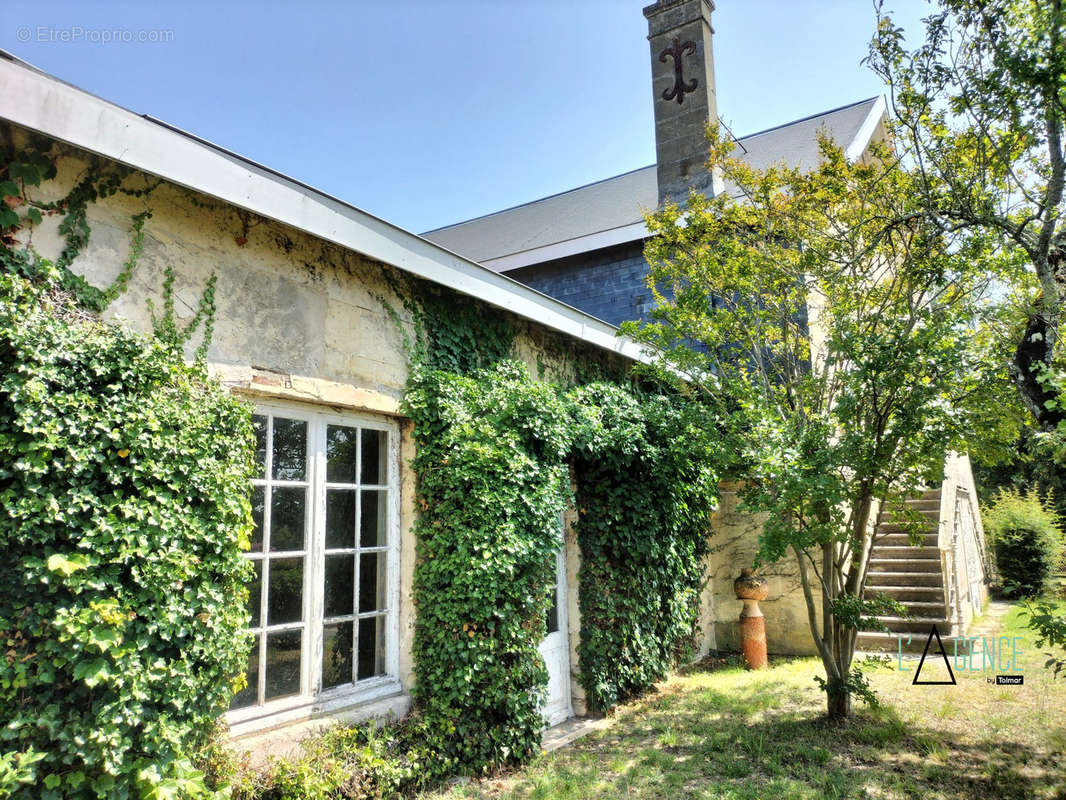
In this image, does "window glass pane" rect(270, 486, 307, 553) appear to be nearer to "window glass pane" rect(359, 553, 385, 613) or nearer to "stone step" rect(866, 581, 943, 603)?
"window glass pane" rect(359, 553, 385, 613)

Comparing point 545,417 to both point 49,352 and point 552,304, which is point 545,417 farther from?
point 49,352

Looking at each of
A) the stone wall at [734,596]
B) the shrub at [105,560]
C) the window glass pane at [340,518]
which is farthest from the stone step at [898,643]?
the shrub at [105,560]

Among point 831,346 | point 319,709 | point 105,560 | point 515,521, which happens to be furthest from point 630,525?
point 105,560

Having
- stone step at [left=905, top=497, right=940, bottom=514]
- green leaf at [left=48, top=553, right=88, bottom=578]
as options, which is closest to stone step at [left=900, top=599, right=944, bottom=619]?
stone step at [left=905, top=497, right=940, bottom=514]

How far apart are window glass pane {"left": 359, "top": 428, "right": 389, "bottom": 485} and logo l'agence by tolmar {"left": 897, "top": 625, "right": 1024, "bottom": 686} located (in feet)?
17.6

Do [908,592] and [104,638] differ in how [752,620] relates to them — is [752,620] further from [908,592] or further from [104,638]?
[104,638]

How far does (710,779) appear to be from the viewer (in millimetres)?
4086

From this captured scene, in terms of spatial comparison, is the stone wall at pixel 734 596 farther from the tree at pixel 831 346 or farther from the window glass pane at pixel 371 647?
the window glass pane at pixel 371 647

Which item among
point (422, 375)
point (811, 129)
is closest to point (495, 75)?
point (422, 375)

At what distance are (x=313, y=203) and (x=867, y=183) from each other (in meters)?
4.56

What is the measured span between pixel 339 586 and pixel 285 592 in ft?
1.18

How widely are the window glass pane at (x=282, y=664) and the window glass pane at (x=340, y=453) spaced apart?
882 millimetres

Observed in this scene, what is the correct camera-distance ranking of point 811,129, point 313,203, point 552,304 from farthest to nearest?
1. point 811,129
2. point 552,304
3. point 313,203

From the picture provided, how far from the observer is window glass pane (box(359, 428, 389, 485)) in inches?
161
